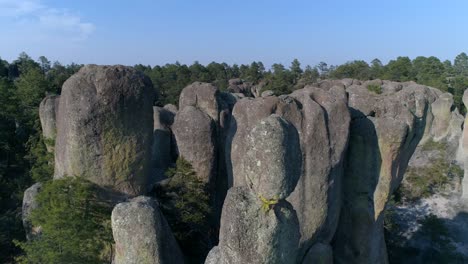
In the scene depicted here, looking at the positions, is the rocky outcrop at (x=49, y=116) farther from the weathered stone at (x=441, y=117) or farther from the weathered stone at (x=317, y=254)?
the weathered stone at (x=441, y=117)

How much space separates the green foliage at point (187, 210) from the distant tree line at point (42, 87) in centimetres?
669

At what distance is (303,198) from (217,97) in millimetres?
7482

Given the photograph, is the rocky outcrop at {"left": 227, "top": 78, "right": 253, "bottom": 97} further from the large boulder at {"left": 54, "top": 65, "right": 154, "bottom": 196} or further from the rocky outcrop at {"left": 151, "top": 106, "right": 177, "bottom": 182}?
the large boulder at {"left": 54, "top": 65, "right": 154, "bottom": 196}

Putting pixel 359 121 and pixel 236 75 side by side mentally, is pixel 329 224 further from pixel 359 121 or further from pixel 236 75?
pixel 236 75

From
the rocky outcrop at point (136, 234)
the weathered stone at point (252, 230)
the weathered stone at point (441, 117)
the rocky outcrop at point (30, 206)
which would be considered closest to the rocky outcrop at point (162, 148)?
the rocky outcrop at point (30, 206)

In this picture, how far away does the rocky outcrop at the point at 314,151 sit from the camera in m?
12.4

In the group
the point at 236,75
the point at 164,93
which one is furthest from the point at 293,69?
the point at 164,93

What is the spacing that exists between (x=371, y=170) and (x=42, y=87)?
32162 millimetres

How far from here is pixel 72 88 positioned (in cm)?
1351

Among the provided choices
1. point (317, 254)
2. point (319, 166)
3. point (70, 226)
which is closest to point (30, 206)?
point (70, 226)

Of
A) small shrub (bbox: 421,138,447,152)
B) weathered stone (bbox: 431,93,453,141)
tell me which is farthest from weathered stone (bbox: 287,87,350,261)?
weathered stone (bbox: 431,93,453,141)

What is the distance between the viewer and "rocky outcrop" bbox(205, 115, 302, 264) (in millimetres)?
6508

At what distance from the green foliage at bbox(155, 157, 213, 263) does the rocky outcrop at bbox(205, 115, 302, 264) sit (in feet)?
26.7

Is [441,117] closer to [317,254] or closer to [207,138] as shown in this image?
[207,138]
